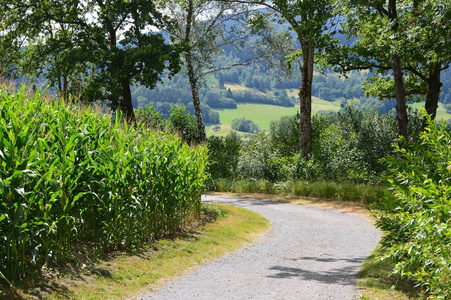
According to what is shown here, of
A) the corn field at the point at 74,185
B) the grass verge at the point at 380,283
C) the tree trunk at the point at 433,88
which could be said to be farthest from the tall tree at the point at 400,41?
the corn field at the point at 74,185

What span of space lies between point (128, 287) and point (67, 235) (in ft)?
3.97

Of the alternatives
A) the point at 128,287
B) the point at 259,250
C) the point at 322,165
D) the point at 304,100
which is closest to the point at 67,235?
the point at 128,287

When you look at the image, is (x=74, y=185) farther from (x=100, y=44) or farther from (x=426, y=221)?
(x=100, y=44)

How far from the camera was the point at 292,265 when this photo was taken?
31.2 ft

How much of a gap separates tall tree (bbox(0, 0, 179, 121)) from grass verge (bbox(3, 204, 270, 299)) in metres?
15.8

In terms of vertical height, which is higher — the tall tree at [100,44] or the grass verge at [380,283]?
the tall tree at [100,44]

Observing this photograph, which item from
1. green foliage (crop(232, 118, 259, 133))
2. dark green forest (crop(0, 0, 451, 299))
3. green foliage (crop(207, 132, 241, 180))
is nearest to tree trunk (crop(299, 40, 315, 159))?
dark green forest (crop(0, 0, 451, 299))

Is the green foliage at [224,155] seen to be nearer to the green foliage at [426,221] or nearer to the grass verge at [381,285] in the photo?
the grass verge at [381,285]

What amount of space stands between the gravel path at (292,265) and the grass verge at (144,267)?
1.05 feet

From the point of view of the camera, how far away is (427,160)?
7.63 metres

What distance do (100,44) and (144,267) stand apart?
23.2 metres

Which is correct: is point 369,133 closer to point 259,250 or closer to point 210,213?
point 210,213

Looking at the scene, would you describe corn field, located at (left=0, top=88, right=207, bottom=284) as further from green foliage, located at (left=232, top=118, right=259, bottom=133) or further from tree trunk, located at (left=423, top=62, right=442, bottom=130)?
green foliage, located at (left=232, top=118, right=259, bottom=133)

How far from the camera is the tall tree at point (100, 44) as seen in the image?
2711cm
